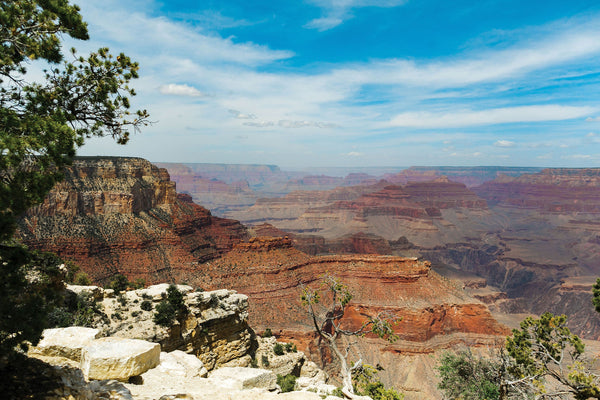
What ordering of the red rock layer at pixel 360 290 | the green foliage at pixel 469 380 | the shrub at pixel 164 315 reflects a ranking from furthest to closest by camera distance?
the red rock layer at pixel 360 290 < the green foliage at pixel 469 380 < the shrub at pixel 164 315

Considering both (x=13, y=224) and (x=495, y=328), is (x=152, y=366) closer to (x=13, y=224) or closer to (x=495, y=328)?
(x=13, y=224)

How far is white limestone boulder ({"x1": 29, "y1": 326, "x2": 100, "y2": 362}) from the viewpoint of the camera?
41.7 ft

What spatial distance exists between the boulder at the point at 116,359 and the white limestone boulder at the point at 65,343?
581 mm

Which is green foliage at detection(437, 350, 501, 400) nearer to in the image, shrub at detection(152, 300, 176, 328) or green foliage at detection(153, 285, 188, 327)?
green foliage at detection(153, 285, 188, 327)

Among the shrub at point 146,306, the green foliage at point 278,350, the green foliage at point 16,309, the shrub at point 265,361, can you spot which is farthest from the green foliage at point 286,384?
the green foliage at point 16,309

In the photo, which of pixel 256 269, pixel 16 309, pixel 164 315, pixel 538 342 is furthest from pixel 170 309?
pixel 256 269

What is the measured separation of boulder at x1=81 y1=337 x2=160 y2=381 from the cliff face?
1644 inches

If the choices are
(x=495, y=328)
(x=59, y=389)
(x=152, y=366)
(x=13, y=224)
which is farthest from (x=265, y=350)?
(x=495, y=328)

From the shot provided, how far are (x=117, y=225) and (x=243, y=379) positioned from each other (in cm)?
5306

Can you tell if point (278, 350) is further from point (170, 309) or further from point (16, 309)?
point (16, 309)

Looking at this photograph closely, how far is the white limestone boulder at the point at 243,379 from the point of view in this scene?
15.6m

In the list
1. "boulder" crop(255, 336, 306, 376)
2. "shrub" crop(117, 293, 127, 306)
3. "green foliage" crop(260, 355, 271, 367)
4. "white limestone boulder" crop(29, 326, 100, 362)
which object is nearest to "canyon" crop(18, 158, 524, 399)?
"boulder" crop(255, 336, 306, 376)

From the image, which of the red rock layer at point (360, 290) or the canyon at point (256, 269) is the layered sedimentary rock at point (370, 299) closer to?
the red rock layer at point (360, 290)

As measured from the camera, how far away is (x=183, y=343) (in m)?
21.3
